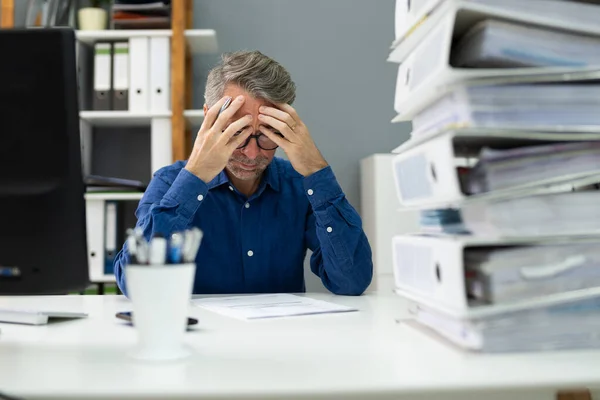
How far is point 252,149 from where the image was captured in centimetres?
150

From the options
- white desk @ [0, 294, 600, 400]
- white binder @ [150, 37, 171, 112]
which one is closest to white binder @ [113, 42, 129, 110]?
white binder @ [150, 37, 171, 112]

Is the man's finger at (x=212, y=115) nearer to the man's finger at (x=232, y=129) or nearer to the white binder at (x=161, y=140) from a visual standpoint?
the man's finger at (x=232, y=129)

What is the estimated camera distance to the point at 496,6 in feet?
2.29

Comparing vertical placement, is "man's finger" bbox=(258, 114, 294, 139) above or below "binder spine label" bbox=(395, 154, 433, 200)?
above

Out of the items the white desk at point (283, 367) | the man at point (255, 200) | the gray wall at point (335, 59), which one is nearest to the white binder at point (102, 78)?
the gray wall at point (335, 59)

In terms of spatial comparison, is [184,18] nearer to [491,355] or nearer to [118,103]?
[118,103]

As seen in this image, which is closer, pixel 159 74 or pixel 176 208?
pixel 176 208

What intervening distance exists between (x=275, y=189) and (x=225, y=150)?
294 mm

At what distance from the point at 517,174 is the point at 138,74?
213 centimetres

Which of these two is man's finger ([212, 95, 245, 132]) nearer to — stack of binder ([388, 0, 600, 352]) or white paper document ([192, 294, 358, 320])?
white paper document ([192, 294, 358, 320])

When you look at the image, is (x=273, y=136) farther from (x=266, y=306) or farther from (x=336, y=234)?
(x=266, y=306)

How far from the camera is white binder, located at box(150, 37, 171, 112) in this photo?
2539 millimetres

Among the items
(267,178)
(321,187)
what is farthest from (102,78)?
(321,187)

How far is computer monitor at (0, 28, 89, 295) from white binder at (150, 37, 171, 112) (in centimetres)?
186
